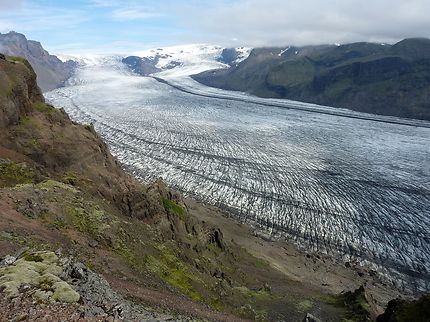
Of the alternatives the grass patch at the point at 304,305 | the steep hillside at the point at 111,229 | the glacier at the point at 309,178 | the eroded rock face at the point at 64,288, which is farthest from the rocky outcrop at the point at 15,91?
the grass patch at the point at 304,305

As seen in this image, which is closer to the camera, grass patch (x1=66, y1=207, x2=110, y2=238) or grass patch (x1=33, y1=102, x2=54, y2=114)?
grass patch (x1=66, y1=207, x2=110, y2=238)

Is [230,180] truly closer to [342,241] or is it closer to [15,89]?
[342,241]

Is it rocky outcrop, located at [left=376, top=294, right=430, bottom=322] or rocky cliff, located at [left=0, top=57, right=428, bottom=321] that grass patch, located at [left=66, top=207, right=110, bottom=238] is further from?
rocky outcrop, located at [left=376, top=294, right=430, bottom=322]

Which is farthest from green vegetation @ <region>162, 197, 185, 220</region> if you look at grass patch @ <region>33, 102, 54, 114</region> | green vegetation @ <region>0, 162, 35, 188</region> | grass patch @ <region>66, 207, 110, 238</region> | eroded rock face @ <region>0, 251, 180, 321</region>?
eroded rock face @ <region>0, 251, 180, 321</region>

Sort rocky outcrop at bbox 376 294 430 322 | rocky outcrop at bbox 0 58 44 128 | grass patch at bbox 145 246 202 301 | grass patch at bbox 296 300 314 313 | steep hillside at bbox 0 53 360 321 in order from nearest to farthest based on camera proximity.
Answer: steep hillside at bbox 0 53 360 321, rocky outcrop at bbox 376 294 430 322, grass patch at bbox 145 246 202 301, grass patch at bbox 296 300 314 313, rocky outcrop at bbox 0 58 44 128

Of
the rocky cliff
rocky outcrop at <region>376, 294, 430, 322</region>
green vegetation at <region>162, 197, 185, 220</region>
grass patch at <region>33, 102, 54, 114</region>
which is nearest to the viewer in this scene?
the rocky cliff

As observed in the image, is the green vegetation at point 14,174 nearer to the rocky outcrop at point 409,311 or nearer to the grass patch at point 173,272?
the grass patch at point 173,272

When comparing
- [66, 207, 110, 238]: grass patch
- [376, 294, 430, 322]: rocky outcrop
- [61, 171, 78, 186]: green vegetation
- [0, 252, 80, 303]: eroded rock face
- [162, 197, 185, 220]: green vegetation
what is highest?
[0, 252, 80, 303]: eroded rock face

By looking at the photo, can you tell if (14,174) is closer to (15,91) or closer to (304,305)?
(15,91)

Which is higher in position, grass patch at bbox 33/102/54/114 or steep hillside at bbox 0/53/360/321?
grass patch at bbox 33/102/54/114
